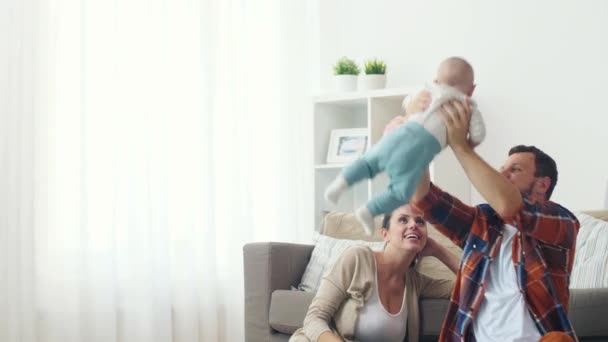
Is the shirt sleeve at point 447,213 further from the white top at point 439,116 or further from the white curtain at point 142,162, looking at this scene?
the white curtain at point 142,162

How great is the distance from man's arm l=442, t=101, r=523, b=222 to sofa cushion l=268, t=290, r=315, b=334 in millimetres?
1204

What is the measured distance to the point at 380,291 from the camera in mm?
2293

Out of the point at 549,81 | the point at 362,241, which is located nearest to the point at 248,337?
the point at 362,241

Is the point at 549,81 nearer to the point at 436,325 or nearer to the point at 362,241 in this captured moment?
the point at 362,241

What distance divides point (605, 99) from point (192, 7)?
1866 mm

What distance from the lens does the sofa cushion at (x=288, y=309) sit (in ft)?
8.68

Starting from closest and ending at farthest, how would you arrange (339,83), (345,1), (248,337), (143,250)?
(248,337)
(143,250)
(339,83)
(345,1)

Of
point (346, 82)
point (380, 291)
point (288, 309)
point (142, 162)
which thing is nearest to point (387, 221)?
point (380, 291)

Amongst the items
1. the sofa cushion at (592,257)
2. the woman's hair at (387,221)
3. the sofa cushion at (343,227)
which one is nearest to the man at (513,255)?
the woman's hair at (387,221)

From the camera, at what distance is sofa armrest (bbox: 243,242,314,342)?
9.22ft

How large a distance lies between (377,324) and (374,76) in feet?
6.39

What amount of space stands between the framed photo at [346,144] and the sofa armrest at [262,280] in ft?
3.92

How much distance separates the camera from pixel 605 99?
3.51 metres

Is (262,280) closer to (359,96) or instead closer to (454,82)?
(359,96)
